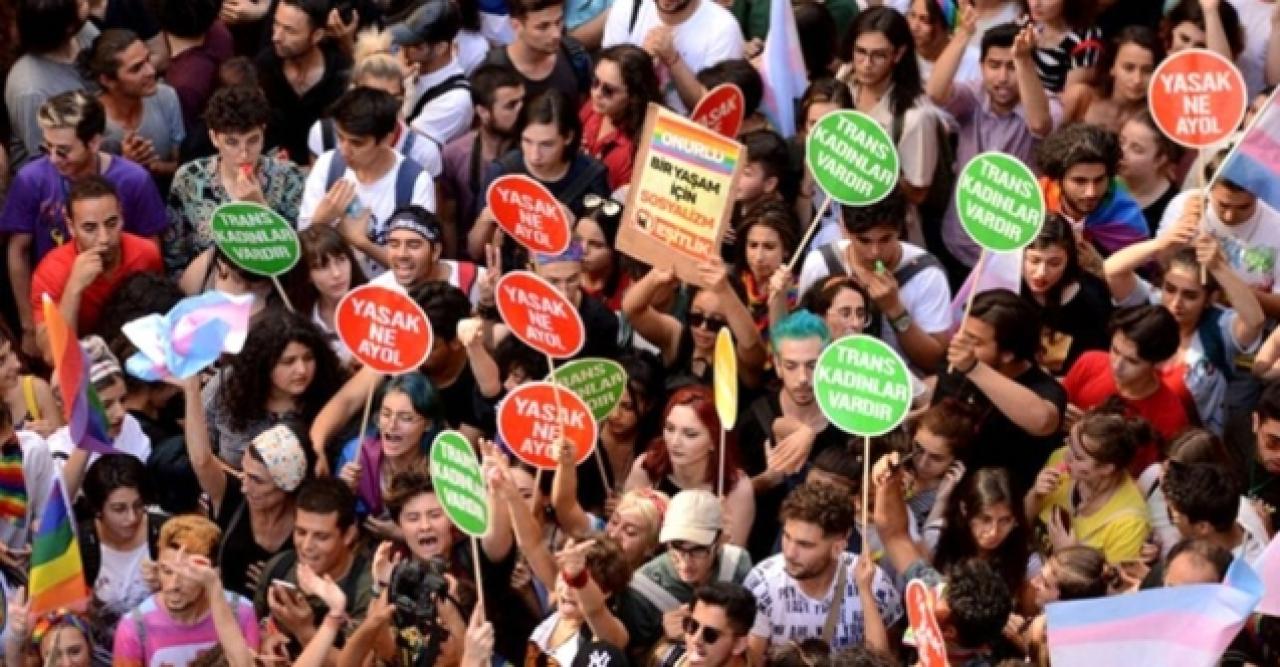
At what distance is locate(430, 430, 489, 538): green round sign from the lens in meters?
13.0

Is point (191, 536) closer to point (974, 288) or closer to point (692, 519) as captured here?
point (692, 519)

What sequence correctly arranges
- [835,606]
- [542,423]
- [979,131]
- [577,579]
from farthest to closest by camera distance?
1. [979,131]
2. [542,423]
3. [835,606]
4. [577,579]

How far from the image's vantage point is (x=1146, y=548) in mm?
13422

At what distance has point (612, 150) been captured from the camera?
52.3ft

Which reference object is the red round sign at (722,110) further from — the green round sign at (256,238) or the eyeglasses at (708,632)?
the eyeglasses at (708,632)

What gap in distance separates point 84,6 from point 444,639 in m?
4.18

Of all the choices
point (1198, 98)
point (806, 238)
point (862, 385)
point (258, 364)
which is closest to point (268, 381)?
Answer: point (258, 364)

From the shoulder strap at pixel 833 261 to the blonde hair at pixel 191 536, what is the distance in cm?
257

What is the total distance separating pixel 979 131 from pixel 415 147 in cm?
226

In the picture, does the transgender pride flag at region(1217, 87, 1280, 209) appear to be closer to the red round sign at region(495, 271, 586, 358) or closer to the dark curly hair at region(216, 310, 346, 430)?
the red round sign at region(495, 271, 586, 358)

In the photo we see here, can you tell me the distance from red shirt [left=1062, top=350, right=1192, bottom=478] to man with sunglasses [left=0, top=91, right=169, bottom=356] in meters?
3.73

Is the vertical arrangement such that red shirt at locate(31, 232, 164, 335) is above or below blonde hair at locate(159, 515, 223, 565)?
below

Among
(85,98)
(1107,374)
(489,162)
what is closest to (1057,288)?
(1107,374)

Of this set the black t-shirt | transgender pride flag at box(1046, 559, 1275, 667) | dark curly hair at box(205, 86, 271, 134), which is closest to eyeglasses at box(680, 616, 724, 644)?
transgender pride flag at box(1046, 559, 1275, 667)
